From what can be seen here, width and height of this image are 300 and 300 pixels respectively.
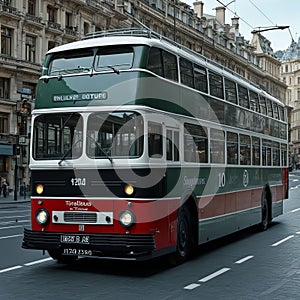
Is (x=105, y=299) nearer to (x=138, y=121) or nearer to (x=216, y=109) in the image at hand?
(x=138, y=121)

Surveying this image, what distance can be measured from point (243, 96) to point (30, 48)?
3336 centimetres

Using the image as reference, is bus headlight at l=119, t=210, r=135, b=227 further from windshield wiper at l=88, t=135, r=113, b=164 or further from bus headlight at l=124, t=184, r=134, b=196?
windshield wiper at l=88, t=135, r=113, b=164

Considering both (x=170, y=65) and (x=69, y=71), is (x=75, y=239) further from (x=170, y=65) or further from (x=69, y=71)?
(x=170, y=65)

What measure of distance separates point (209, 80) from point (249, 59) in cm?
8650

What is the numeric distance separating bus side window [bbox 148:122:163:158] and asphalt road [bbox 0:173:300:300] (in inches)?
84.3

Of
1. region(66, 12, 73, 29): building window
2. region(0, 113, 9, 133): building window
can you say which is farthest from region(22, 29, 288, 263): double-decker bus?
region(66, 12, 73, 29): building window

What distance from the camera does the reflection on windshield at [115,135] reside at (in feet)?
33.1

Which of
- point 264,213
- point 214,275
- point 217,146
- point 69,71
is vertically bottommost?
point 214,275

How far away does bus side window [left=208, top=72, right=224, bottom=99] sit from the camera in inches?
542

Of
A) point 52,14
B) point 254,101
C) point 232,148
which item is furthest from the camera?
point 52,14

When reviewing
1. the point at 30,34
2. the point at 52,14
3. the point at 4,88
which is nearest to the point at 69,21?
the point at 52,14

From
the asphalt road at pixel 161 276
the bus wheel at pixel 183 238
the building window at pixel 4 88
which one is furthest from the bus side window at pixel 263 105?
the building window at pixel 4 88

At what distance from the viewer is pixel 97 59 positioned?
1084 centimetres

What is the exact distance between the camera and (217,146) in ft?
45.2
